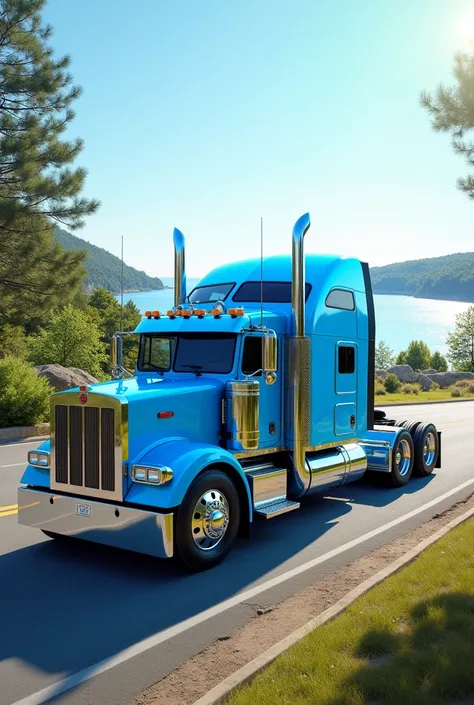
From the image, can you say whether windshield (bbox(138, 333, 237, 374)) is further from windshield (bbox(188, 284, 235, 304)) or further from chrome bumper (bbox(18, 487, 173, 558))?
chrome bumper (bbox(18, 487, 173, 558))

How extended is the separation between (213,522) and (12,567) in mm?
2101

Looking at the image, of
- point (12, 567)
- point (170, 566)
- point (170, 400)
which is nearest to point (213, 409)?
point (170, 400)

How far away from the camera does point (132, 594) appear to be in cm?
596

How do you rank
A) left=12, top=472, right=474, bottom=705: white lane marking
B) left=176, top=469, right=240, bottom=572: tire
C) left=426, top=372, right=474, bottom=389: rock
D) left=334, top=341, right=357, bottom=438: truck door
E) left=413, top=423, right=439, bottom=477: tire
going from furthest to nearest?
left=426, top=372, right=474, bottom=389: rock → left=413, top=423, right=439, bottom=477: tire → left=334, top=341, right=357, bottom=438: truck door → left=176, top=469, right=240, bottom=572: tire → left=12, top=472, right=474, bottom=705: white lane marking

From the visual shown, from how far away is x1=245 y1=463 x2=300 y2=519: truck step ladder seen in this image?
7.55 metres

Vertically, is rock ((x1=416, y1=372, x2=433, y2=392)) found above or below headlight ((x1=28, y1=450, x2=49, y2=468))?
below

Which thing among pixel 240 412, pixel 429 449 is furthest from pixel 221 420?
pixel 429 449

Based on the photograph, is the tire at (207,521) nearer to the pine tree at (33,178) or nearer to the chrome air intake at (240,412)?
the chrome air intake at (240,412)

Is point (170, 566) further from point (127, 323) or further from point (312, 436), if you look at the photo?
point (127, 323)

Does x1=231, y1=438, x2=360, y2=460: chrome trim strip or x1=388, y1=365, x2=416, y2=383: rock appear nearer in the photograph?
x1=231, y1=438, x2=360, y2=460: chrome trim strip

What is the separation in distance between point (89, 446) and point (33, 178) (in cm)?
1678

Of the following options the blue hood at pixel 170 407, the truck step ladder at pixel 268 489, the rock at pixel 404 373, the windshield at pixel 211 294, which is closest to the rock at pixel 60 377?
the windshield at pixel 211 294

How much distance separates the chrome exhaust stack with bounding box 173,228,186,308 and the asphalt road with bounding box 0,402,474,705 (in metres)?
3.55

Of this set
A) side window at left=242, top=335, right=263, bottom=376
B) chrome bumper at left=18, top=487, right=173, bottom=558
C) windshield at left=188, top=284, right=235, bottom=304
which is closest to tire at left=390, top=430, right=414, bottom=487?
side window at left=242, top=335, right=263, bottom=376
